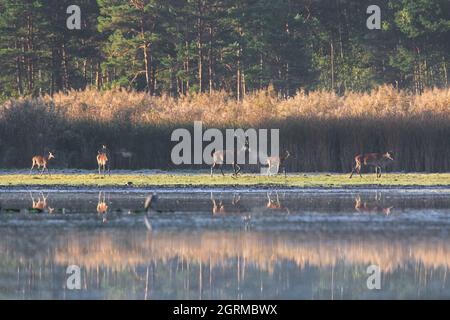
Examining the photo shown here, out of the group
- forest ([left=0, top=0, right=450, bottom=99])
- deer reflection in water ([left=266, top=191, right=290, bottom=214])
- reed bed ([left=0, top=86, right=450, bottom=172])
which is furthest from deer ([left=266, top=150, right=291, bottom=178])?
forest ([left=0, top=0, right=450, bottom=99])

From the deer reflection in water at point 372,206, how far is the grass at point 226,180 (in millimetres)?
6155

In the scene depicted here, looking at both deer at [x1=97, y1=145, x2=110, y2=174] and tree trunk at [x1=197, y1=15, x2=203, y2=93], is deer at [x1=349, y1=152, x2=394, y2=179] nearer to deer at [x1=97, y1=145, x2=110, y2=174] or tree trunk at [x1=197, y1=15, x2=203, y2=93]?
deer at [x1=97, y1=145, x2=110, y2=174]

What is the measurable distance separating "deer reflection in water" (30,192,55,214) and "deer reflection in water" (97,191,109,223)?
1086mm

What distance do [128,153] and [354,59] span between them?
1508 inches

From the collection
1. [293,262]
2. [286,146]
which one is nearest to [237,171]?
[286,146]

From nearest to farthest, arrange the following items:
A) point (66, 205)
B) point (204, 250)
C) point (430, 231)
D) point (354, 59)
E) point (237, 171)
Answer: point (204, 250) < point (430, 231) < point (66, 205) < point (237, 171) < point (354, 59)

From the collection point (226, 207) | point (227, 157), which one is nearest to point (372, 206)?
point (226, 207)

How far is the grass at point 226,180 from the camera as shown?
3578 centimetres

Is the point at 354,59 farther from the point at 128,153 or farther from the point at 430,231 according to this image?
the point at 430,231

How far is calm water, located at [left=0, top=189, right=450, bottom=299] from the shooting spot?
14.7 meters

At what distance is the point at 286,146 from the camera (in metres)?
44.8

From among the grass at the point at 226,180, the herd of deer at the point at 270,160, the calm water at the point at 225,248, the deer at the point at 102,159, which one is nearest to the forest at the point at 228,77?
the deer at the point at 102,159

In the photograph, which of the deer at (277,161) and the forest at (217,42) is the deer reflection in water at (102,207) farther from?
the forest at (217,42)
